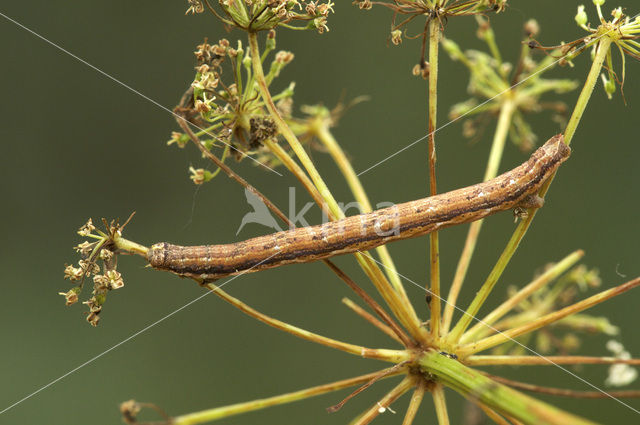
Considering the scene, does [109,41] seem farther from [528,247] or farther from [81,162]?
[528,247]

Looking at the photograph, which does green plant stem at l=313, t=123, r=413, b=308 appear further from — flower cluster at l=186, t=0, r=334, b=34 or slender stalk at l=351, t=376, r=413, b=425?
flower cluster at l=186, t=0, r=334, b=34

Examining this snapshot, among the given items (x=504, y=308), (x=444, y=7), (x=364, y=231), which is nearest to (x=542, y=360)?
(x=504, y=308)

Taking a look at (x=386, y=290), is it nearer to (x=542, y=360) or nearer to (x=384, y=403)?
(x=384, y=403)

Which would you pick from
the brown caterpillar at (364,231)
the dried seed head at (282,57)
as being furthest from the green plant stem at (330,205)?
the dried seed head at (282,57)

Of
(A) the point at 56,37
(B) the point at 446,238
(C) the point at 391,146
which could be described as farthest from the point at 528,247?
(A) the point at 56,37

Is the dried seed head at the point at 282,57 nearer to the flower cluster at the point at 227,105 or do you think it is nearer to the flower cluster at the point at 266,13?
the flower cluster at the point at 227,105
